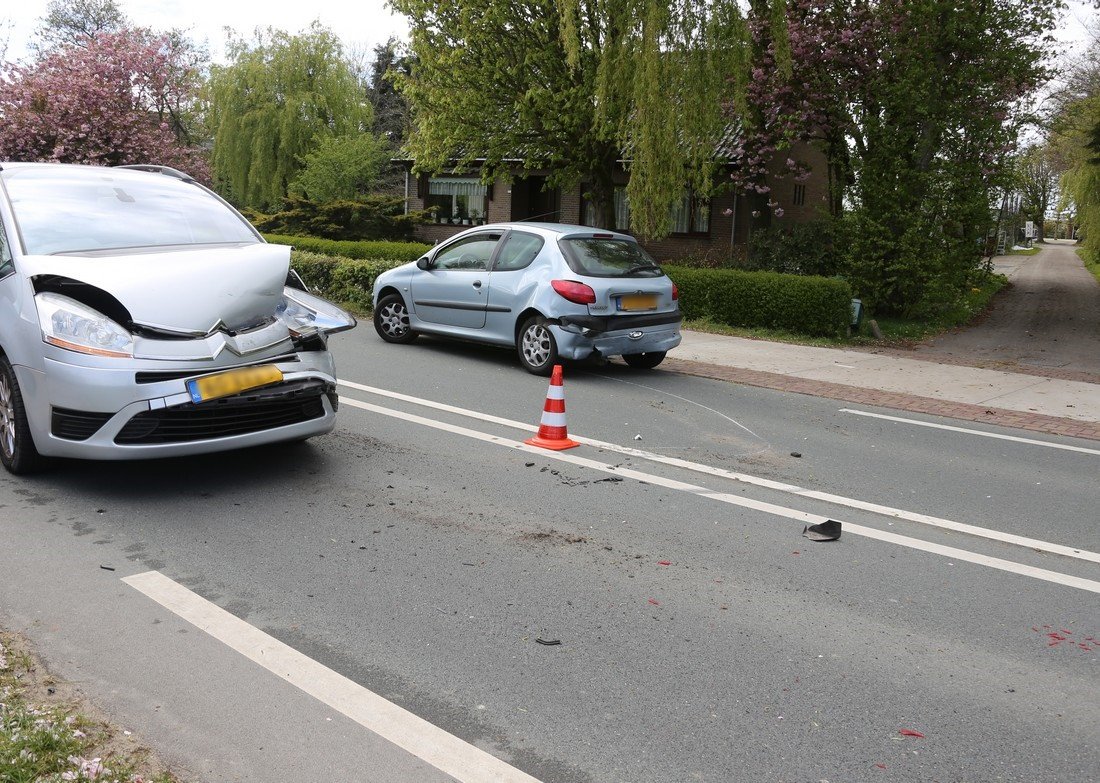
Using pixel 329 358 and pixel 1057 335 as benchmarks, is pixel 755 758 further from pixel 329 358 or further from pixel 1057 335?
pixel 1057 335

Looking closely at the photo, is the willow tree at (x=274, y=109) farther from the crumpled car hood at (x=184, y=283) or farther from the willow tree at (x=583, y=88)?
the crumpled car hood at (x=184, y=283)

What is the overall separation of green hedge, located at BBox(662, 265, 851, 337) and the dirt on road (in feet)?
4.42

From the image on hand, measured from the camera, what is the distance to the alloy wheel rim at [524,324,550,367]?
33.6 feet

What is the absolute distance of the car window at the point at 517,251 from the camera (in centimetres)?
1055

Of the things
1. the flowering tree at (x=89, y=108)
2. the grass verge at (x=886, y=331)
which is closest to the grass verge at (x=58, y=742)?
the grass verge at (x=886, y=331)

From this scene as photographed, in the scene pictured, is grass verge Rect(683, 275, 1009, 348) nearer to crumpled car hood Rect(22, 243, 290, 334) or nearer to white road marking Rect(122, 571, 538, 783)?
crumpled car hood Rect(22, 243, 290, 334)

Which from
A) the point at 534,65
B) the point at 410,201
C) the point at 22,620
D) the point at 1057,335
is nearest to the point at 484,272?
the point at 22,620

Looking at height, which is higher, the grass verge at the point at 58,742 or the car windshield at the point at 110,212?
the car windshield at the point at 110,212

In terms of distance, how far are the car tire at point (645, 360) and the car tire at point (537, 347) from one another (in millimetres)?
1300

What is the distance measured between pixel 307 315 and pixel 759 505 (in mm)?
3116

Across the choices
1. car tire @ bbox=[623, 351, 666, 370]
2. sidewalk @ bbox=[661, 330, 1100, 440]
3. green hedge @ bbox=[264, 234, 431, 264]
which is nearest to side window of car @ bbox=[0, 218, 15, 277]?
car tire @ bbox=[623, 351, 666, 370]

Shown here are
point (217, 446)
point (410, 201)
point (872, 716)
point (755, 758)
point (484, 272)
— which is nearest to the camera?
point (755, 758)

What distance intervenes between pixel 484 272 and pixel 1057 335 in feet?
38.2

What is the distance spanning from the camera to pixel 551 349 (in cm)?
1014
